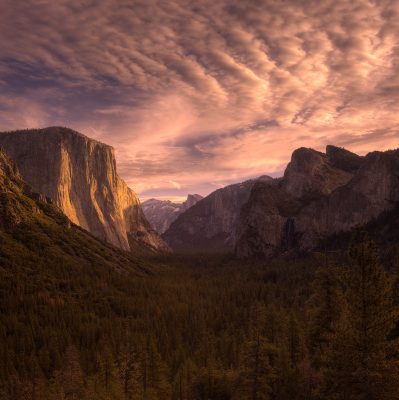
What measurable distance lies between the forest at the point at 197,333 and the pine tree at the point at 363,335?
8 centimetres

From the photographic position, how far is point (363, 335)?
92.5 ft

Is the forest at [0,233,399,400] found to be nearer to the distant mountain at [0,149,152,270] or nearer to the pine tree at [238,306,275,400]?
the pine tree at [238,306,275,400]

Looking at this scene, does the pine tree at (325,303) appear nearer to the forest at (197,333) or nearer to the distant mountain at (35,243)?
the forest at (197,333)

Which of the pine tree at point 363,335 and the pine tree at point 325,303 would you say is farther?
the pine tree at point 325,303

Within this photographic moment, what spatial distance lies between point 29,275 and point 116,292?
33.7 m

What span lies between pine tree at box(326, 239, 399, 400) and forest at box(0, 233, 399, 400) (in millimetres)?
79

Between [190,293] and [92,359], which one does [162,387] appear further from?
[190,293]

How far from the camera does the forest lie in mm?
28297

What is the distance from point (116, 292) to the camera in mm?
146625

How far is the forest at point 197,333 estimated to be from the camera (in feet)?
92.8

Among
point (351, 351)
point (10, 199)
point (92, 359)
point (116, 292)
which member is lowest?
point (92, 359)

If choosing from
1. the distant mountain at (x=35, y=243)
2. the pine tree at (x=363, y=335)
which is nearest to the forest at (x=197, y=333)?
the pine tree at (x=363, y=335)

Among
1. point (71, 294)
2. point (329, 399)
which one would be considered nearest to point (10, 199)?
point (71, 294)

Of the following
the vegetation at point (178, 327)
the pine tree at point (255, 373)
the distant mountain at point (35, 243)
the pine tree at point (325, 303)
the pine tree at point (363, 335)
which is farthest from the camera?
the distant mountain at point (35, 243)
